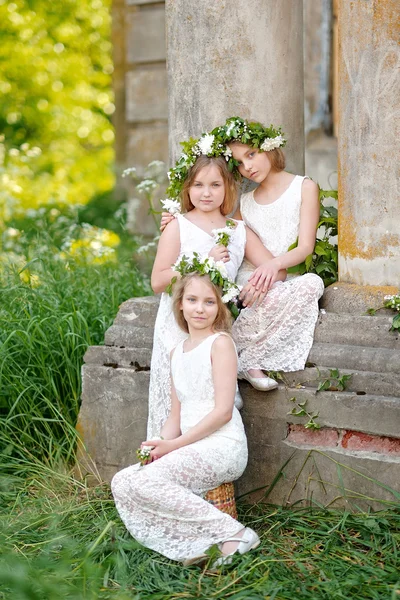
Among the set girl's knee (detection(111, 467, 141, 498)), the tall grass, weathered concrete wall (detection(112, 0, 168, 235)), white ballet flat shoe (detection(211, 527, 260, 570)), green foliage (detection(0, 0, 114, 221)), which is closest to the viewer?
white ballet flat shoe (detection(211, 527, 260, 570))

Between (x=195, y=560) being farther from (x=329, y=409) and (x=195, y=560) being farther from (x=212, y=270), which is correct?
(x=212, y=270)

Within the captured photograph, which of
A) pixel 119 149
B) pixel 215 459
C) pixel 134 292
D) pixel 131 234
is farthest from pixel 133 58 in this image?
pixel 215 459

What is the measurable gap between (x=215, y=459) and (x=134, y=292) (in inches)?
87.9

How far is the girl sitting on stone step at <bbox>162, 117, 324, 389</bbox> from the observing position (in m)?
3.87

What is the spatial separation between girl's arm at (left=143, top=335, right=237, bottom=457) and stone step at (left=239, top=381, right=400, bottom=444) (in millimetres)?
311

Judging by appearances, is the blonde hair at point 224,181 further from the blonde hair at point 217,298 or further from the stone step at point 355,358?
the stone step at point 355,358

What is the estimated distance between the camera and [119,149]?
A: 9.63m

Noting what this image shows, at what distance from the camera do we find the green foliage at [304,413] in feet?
12.2

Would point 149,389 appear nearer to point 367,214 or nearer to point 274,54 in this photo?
point 367,214

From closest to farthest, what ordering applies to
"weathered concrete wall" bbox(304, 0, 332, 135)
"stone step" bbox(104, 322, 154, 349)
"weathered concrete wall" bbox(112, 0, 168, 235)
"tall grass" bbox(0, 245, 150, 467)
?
"stone step" bbox(104, 322, 154, 349) → "tall grass" bbox(0, 245, 150, 467) → "weathered concrete wall" bbox(304, 0, 332, 135) → "weathered concrete wall" bbox(112, 0, 168, 235)

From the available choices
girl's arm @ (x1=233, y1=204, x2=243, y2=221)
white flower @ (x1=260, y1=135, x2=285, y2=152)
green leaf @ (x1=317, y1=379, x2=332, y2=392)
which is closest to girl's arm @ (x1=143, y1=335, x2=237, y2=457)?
green leaf @ (x1=317, y1=379, x2=332, y2=392)

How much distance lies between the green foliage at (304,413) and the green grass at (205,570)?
0.34 meters

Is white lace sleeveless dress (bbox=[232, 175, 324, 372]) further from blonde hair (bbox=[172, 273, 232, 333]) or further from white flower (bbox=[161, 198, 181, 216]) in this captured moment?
white flower (bbox=[161, 198, 181, 216])

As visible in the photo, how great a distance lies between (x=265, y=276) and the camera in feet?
12.7
